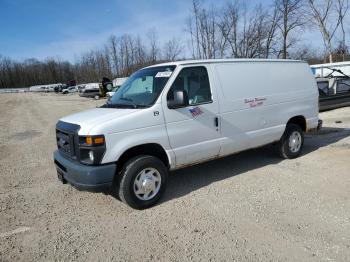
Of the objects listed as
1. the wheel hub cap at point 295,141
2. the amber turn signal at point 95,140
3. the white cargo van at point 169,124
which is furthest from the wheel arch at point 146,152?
the wheel hub cap at point 295,141

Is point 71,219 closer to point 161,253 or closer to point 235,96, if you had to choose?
point 161,253

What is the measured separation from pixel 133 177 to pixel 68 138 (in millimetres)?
1128

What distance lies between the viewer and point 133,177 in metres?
4.43

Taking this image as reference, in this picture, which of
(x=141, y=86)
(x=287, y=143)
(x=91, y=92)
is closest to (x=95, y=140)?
(x=141, y=86)

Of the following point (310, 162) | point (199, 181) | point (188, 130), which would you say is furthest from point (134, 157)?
point (310, 162)

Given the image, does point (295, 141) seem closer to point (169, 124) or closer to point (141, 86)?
point (169, 124)

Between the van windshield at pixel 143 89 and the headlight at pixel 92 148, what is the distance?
2.83ft

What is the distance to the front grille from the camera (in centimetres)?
438

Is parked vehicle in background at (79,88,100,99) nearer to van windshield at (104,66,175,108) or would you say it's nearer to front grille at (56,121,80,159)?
van windshield at (104,66,175,108)

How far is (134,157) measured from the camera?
14.9 feet

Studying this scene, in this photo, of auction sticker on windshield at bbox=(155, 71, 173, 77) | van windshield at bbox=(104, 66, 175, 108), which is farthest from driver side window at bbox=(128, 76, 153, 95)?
auction sticker on windshield at bbox=(155, 71, 173, 77)

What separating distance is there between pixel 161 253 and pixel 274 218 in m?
1.61

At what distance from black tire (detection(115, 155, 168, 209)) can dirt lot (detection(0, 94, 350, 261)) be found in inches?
6.2

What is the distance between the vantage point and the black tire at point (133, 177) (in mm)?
4391
